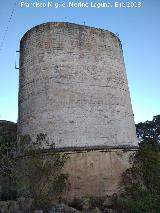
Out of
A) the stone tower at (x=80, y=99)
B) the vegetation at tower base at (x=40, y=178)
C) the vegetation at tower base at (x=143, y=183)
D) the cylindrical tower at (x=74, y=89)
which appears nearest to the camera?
the vegetation at tower base at (x=143, y=183)

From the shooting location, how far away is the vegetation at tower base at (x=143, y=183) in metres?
12.9

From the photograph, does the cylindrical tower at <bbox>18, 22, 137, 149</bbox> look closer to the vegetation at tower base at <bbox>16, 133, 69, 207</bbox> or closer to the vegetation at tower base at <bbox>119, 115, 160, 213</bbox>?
the vegetation at tower base at <bbox>119, 115, 160, 213</bbox>

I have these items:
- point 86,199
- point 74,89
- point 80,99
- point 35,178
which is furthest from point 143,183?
point 74,89

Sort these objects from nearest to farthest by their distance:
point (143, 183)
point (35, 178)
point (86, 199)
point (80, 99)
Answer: point (35, 178) → point (86, 199) → point (143, 183) → point (80, 99)

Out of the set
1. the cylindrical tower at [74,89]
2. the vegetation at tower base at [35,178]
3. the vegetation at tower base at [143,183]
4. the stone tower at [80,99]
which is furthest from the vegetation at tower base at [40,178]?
the vegetation at tower base at [143,183]

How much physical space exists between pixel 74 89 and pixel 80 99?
67 centimetres

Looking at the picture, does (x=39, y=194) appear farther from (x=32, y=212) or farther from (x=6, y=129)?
(x=6, y=129)

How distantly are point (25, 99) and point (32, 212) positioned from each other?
24.6ft

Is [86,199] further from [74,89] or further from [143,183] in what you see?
[74,89]

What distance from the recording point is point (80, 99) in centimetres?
1791

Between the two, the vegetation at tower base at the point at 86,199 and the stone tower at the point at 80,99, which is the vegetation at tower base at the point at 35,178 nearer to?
the vegetation at tower base at the point at 86,199

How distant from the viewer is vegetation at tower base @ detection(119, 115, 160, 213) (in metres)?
12.9

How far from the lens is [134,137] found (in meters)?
18.9

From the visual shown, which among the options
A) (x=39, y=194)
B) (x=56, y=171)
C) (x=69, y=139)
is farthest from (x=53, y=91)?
(x=39, y=194)
